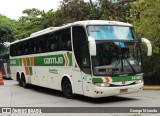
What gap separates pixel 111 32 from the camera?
518 inches

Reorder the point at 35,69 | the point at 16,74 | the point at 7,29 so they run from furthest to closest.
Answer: the point at 7,29, the point at 16,74, the point at 35,69

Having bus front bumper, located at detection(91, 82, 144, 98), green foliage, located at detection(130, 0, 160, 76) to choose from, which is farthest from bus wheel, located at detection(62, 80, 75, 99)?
green foliage, located at detection(130, 0, 160, 76)

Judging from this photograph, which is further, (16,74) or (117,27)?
(16,74)

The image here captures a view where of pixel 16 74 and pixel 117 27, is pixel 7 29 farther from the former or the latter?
pixel 117 27

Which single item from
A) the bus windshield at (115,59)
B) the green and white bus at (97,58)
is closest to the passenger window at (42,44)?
the green and white bus at (97,58)

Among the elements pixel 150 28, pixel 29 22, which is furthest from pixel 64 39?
pixel 29 22

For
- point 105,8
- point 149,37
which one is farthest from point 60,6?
point 149,37

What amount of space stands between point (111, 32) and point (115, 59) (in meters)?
1.17

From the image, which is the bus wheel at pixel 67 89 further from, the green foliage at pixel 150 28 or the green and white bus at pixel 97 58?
the green foliage at pixel 150 28

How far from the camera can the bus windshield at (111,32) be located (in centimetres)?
1284

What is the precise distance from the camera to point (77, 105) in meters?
12.6

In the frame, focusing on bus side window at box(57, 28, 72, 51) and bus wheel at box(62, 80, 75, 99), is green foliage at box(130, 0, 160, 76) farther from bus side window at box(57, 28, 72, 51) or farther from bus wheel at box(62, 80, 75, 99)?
bus wheel at box(62, 80, 75, 99)

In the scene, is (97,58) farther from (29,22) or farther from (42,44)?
(29,22)

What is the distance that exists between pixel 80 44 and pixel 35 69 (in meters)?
6.36
